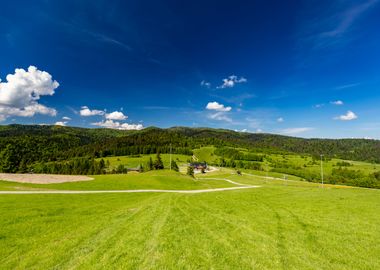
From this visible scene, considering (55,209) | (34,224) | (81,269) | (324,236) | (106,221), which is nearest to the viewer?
(81,269)

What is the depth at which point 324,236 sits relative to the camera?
844 cm

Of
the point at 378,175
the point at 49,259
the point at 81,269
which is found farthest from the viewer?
the point at 378,175

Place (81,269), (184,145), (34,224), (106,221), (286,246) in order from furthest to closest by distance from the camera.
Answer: (184,145) → (106,221) → (34,224) → (286,246) → (81,269)

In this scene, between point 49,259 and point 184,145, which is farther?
point 184,145

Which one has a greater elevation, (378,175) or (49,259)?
(49,259)

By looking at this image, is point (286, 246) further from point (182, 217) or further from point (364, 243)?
point (182, 217)

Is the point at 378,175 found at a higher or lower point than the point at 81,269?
lower

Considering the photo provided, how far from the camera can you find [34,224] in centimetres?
1041

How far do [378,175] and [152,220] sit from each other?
461ft

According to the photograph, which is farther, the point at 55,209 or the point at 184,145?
the point at 184,145

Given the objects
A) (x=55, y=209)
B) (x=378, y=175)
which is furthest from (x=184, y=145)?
(x=55, y=209)

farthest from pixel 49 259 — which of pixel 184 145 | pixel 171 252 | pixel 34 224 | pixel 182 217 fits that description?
pixel 184 145

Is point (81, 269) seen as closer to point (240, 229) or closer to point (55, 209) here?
point (240, 229)

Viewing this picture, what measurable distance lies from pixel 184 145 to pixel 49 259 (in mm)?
175676
